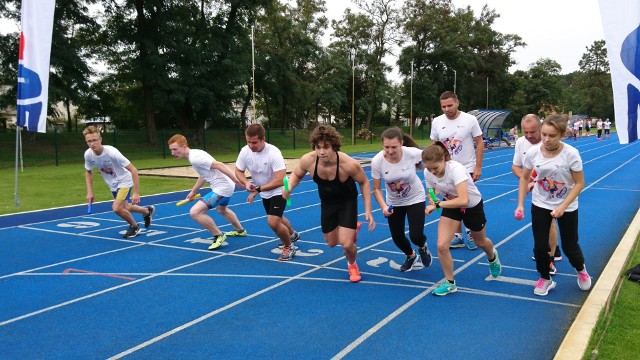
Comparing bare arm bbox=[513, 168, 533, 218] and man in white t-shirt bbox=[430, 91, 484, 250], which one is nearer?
bare arm bbox=[513, 168, 533, 218]

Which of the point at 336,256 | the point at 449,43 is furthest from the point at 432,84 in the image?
the point at 336,256

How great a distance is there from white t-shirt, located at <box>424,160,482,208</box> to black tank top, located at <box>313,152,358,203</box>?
829 mm

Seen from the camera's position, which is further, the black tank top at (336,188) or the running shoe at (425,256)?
the running shoe at (425,256)

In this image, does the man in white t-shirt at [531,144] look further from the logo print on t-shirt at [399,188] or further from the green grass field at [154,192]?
the logo print on t-shirt at [399,188]

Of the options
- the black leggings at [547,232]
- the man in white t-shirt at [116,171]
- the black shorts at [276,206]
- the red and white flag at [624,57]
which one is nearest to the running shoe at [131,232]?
the man in white t-shirt at [116,171]

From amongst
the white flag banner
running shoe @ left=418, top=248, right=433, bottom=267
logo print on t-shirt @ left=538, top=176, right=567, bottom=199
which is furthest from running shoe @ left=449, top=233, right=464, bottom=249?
the white flag banner

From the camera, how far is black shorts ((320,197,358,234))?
5.74m

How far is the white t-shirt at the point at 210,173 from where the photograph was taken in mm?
7520

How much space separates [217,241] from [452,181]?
383cm

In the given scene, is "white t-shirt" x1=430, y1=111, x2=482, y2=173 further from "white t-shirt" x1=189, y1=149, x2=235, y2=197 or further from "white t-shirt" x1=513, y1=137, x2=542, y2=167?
"white t-shirt" x1=189, y1=149, x2=235, y2=197

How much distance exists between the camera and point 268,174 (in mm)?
6957

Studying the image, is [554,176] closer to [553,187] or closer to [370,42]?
[553,187]

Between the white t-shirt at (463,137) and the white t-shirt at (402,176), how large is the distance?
4.23ft

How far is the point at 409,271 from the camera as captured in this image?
6223 millimetres
